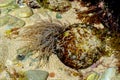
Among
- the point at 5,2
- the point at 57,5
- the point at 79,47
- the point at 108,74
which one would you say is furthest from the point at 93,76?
the point at 5,2

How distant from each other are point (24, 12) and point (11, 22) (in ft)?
0.64

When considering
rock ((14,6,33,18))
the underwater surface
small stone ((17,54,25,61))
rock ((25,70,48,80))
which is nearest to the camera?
rock ((25,70,48,80))

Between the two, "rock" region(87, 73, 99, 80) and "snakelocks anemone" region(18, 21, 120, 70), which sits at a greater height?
"snakelocks anemone" region(18, 21, 120, 70)

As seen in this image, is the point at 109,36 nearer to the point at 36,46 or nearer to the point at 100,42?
the point at 100,42

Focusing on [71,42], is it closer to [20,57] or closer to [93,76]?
[93,76]

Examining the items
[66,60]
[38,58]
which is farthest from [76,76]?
[38,58]

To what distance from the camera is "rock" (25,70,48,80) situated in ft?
10.8

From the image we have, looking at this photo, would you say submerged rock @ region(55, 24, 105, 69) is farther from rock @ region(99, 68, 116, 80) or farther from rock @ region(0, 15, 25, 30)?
rock @ region(0, 15, 25, 30)

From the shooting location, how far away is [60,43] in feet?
11.6

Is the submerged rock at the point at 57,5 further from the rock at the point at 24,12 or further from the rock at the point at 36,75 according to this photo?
the rock at the point at 36,75

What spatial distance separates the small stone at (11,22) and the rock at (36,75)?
0.65m

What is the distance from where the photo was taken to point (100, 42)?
141 inches

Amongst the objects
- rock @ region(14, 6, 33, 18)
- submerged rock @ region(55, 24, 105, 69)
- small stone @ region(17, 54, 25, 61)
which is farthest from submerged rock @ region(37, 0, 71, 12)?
small stone @ region(17, 54, 25, 61)

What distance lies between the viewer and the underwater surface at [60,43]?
134 inches
